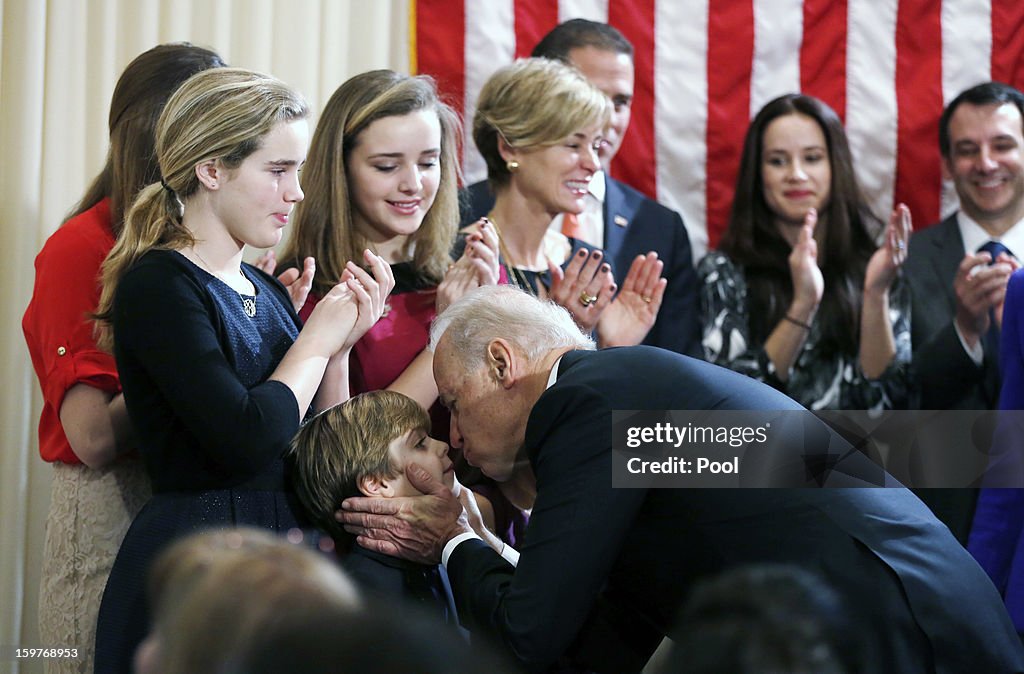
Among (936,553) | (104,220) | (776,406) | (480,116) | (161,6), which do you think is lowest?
(936,553)

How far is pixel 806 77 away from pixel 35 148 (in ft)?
8.35

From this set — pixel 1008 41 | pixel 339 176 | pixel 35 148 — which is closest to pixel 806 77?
pixel 1008 41

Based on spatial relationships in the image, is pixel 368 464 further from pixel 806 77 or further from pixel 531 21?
pixel 806 77

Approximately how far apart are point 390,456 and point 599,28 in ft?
6.98

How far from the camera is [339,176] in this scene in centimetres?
320

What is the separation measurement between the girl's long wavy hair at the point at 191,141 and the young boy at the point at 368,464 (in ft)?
1.48

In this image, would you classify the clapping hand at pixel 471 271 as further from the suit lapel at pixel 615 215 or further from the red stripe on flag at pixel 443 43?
the red stripe on flag at pixel 443 43

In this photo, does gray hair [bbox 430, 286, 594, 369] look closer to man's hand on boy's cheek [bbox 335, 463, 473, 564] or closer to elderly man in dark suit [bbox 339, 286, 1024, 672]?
elderly man in dark suit [bbox 339, 286, 1024, 672]

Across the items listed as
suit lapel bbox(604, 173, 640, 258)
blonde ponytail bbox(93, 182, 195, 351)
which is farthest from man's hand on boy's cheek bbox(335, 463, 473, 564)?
suit lapel bbox(604, 173, 640, 258)

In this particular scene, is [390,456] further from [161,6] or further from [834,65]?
[834,65]

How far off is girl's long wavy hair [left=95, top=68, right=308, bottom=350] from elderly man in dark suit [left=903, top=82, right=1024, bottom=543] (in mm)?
2194

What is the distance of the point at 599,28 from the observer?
4176 mm

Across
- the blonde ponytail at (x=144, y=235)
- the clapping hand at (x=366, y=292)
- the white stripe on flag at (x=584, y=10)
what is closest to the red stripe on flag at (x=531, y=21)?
the white stripe on flag at (x=584, y=10)

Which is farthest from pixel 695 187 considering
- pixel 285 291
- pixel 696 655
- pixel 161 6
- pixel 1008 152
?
pixel 696 655
